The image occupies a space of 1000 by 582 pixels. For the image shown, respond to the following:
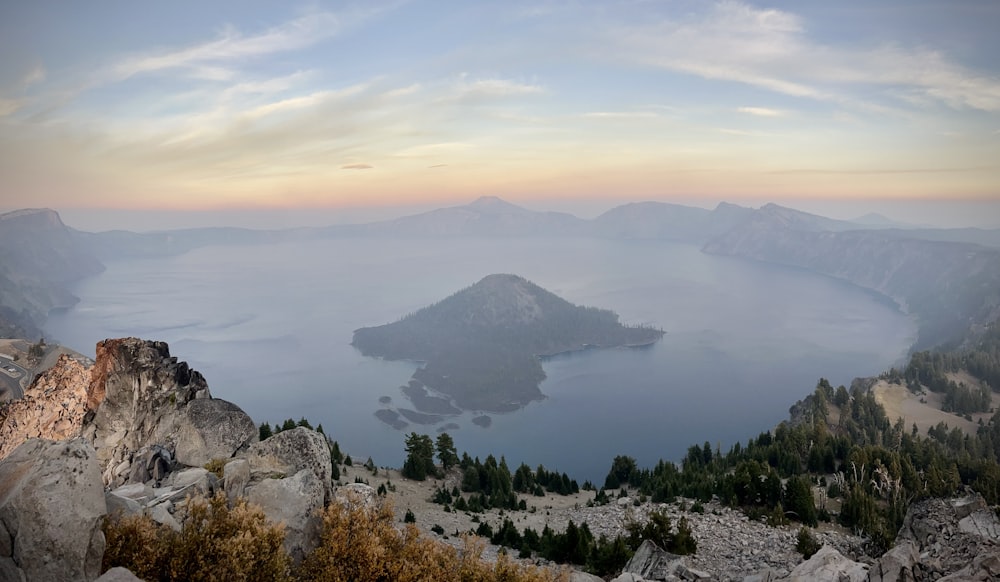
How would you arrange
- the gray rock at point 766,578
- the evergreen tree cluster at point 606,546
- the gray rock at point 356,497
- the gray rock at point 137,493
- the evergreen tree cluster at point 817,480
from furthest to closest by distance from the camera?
the evergreen tree cluster at point 817,480 < the evergreen tree cluster at point 606,546 < the gray rock at point 766,578 < the gray rock at point 137,493 < the gray rock at point 356,497

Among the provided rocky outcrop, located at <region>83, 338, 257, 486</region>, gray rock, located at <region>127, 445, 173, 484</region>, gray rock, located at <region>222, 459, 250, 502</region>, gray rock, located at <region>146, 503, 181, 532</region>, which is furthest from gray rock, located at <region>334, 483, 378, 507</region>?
gray rock, located at <region>127, 445, 173, 484</region>

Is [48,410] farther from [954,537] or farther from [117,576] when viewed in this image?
[954,537]

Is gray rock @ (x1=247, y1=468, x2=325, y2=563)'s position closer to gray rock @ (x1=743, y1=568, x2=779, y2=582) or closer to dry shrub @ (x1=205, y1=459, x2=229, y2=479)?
dry shrub @ (x1=205, y1=459, x2=229, y2=479)

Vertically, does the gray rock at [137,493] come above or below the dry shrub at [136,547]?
below

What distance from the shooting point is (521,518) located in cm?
3672

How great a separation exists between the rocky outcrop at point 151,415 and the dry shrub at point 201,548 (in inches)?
395

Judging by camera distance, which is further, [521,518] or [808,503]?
[521,518]

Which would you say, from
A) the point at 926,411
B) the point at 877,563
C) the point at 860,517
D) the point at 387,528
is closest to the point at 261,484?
the point at 387,528

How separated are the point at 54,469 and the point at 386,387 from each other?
18465 cm

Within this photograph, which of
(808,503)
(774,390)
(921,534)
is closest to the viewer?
(921,534)

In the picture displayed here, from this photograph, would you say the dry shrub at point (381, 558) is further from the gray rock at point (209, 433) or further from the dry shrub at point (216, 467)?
the gray rock at point (209, 433)

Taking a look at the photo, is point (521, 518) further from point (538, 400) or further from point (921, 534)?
point (538, 400)

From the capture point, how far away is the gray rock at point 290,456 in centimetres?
1720

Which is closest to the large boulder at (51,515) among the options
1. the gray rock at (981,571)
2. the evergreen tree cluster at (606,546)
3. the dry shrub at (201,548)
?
the dry shrub at (201,548)
